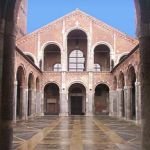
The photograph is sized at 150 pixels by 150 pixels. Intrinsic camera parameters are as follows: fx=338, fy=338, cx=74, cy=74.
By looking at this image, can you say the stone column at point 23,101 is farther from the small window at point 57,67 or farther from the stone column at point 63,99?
the small window at point 57,67

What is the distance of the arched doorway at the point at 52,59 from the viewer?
45.9 m

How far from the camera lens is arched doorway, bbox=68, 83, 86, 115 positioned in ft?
147

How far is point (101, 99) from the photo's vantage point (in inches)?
1761

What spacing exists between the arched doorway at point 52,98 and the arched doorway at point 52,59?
8.56 ft

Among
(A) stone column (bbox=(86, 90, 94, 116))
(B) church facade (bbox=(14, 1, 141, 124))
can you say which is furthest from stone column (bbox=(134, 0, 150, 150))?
(A) stone column (bbox=(86, 90, 94, 116))

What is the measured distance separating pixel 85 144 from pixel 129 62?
17.8 m

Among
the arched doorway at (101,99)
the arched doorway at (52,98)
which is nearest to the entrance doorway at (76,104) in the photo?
the arched doorway at (52,98)

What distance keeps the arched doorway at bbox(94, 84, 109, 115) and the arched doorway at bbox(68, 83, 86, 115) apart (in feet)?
5.66

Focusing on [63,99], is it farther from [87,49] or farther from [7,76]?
[7,76]

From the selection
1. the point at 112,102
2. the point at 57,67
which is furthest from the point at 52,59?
the point at 112,102

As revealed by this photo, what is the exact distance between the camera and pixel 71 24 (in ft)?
140

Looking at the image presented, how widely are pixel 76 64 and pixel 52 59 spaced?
3387 millimetres

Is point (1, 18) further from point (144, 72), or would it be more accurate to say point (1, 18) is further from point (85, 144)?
point (85, 144)

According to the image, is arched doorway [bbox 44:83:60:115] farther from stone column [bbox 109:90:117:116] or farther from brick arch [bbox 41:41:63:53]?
stone column [bbox 109:90:117:116]
